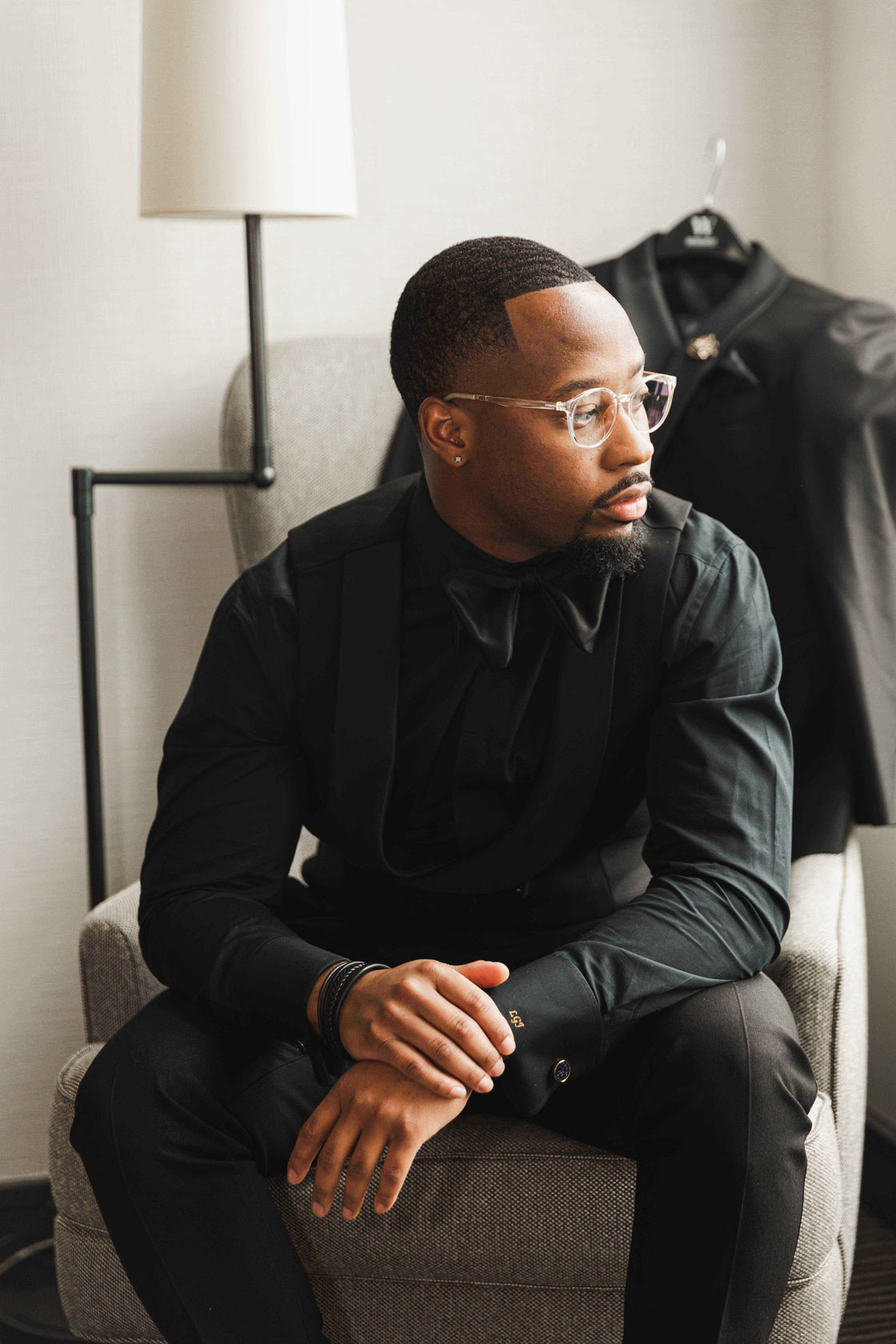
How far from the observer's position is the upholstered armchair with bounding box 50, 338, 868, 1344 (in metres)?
1.12

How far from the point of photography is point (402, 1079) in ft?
3.44

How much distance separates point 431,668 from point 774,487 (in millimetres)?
584

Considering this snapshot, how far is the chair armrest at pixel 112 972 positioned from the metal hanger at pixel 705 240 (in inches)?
45.9

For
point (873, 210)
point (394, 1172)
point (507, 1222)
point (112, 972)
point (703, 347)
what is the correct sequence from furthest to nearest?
point (873, 210)
point (703, 347)
point (112, 972)
point (507, 1222)
point (394, 1172)

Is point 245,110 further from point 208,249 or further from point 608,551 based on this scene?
point 608,551

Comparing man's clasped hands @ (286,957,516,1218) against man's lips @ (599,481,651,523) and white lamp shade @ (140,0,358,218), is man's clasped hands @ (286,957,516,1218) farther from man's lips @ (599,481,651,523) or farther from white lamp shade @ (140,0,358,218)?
white lamp shade @ (140,0,358,218)

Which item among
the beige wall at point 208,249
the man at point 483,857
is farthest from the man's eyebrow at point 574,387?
the beige wall at point 208,249

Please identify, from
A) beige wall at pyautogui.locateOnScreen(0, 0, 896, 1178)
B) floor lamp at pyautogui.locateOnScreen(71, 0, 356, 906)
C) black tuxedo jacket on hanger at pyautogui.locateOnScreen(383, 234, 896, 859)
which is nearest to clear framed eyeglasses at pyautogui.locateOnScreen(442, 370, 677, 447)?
black tuxedo jacket on hanger at pyautogui.locateOnScreen(383, 234, 896, 859)

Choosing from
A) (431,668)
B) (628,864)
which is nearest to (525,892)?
(628,864)

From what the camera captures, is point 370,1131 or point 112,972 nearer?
point 370,1131

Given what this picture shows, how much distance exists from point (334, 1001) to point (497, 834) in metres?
0.27

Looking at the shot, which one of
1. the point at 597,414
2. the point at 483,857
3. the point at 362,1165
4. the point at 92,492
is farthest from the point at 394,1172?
the point at 92,492

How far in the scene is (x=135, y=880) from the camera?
2006 mm

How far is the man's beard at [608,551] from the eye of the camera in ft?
4.03
